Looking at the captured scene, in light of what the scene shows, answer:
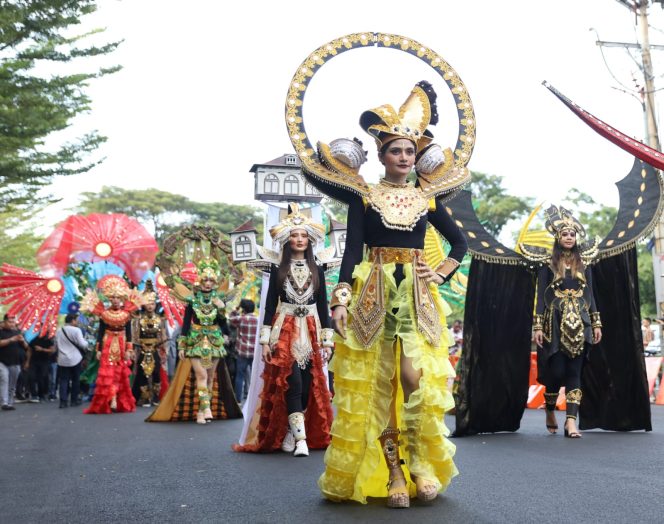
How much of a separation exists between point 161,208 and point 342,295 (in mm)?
55158

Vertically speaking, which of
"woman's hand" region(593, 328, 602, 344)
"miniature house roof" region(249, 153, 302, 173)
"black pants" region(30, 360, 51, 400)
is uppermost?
"miniature house roof" region(249, 153, 302, 173)

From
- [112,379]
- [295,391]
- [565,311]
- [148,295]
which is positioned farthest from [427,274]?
[148,295]

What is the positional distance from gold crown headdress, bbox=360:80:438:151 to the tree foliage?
5303 cm

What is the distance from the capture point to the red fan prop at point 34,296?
18672 millimetres

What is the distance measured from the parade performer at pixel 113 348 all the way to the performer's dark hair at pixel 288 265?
7.45 m

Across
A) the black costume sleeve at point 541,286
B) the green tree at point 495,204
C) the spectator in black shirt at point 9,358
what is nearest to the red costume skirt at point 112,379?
the spectator in black shirt at point 9,358

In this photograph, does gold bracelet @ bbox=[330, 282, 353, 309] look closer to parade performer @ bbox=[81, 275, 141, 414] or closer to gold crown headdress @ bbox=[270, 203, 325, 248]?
gold crown headdress @ bbox=[270, 203, 325, 248]

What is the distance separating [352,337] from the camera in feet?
16.9

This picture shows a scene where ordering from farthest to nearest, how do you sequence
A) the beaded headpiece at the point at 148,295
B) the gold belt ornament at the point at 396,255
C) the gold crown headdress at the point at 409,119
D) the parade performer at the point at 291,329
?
the beaded headpiece at the point at 148,295 → the parade performer at the point at 291,329 → the gold crown headdress at the point at 409,119 → the gold belt ornament at the point at 396,255

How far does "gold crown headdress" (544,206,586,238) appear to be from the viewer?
29.4 feet

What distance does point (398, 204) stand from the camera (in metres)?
5.34

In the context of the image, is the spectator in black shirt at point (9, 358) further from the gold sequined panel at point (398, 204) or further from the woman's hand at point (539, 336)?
the gold sequined panel at point (398, 204)

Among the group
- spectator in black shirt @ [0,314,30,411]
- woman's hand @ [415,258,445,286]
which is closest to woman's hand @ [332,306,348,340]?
woman's hand @ [415,258,445,286]

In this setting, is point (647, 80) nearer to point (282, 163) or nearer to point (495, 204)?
point (282, 163)
